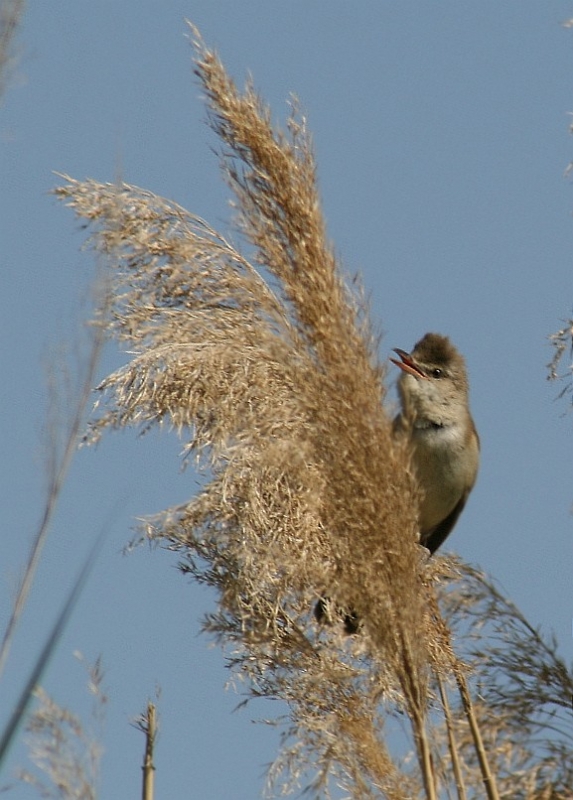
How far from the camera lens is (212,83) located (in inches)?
85.4

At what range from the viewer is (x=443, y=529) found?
4.82m

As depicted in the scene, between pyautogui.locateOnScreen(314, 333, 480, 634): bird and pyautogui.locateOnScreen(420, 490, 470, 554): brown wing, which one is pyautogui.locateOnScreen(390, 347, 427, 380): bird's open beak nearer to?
pyautogui.locateOnScreen(314, 333, 480, 634): bird

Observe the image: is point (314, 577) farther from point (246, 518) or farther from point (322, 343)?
point (322, 343)

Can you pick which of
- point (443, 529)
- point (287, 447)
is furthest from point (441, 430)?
point (287, 447)

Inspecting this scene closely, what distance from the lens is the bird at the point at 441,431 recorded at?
14.3 ft

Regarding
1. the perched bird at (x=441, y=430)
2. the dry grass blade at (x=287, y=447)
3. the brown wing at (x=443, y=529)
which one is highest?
the perched bird at (x=441, y=430)

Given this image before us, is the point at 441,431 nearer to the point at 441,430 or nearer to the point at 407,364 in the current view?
the point at 441,430

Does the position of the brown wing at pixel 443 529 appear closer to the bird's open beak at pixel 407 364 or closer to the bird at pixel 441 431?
A: the bird at pixel 441 431

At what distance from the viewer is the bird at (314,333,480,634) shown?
14.3 feet

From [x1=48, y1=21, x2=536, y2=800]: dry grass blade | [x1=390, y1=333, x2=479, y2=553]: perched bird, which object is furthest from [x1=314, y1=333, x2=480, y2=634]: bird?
[x1=48, y1=21, x2=536, y2=800]: dry grass blade

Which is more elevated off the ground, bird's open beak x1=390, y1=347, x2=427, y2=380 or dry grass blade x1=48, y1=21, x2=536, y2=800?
bird's open beak x1=390, y1=347, x2=427, y2=380

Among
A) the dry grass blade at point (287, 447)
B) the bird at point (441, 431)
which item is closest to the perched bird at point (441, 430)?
the bird at point (441, 431)

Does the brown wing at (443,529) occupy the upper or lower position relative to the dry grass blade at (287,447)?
upper

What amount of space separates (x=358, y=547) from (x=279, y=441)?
8.9 inches
